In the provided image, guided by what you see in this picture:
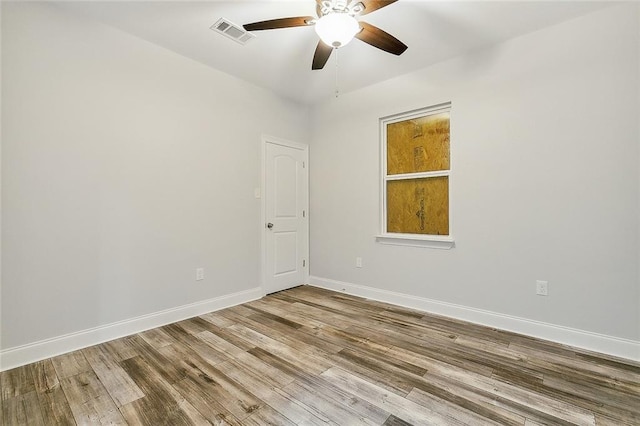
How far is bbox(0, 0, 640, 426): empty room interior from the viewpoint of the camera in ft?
5.98

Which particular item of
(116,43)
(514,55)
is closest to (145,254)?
(116,43)

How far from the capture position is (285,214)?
13.3ft

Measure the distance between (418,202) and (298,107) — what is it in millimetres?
2222

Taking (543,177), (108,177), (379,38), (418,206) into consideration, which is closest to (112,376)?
(108,177)

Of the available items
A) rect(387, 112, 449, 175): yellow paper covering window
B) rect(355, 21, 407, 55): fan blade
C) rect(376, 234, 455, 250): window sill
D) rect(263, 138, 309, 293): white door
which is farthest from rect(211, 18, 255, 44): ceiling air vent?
rect(376, 234, 455, 250): window sill

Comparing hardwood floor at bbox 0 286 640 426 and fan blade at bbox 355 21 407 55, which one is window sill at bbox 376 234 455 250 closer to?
hardwood floor at bbox 0 286 640 426

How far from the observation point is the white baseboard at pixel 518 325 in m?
2.20

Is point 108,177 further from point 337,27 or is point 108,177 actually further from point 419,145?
point 419,145

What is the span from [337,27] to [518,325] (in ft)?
9.44

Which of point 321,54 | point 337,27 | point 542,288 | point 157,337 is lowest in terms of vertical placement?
point 157,337

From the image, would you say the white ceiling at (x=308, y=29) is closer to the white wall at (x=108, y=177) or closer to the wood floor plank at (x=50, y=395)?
the white wall at (x=108, y=177)

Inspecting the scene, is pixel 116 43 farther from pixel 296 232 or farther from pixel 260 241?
pixel 296 232

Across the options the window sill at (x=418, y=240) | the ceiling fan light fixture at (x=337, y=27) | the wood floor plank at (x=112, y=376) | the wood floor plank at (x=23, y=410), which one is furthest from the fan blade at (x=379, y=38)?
the wood floor plank at (x=23, y=410)

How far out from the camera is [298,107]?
4.22 m
